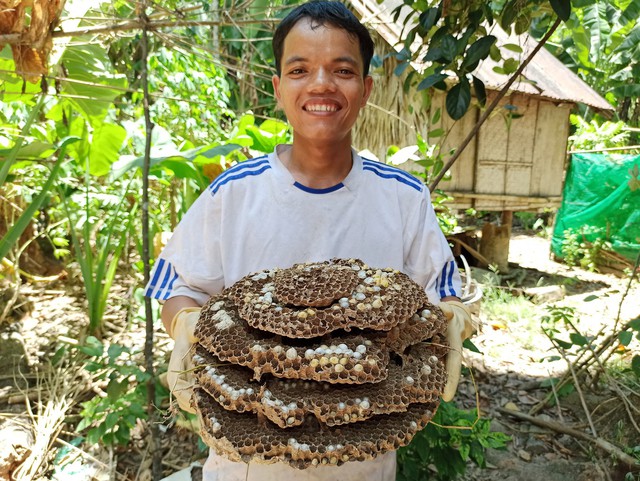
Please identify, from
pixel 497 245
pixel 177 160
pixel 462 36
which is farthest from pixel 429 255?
pixel 497 245

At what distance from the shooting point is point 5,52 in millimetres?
2830

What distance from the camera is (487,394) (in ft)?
12.1

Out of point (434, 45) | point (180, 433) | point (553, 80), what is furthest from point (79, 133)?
point (553, 80)

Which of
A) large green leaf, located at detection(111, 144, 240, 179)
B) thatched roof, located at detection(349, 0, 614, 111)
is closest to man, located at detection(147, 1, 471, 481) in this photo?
large green leaf, located at detection(111, 144, 240, 179)

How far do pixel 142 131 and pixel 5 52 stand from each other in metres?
1.74

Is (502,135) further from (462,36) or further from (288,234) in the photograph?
(288,234)

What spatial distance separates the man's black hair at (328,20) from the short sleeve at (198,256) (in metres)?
0.52

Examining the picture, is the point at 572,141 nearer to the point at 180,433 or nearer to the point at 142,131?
the point at 142,131

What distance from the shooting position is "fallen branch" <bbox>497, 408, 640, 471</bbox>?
263cm

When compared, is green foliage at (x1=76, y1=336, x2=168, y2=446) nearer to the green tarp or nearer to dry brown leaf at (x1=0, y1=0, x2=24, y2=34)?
→ dry brown leaf at (x1=0, y1=0, x2=24, y2=34)

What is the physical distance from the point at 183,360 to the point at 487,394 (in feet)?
9.88

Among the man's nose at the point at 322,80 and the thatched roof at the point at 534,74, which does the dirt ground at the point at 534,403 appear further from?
the thatched roof at the point at 534,74

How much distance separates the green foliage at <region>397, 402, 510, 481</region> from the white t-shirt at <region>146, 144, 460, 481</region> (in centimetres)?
58

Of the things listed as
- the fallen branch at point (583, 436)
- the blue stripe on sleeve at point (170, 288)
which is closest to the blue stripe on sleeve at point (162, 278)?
the blue stripe on sleeve at point (170, 288)
